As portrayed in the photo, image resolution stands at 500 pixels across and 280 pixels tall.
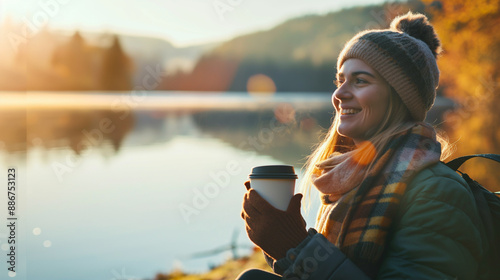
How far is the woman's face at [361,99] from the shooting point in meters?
1.96

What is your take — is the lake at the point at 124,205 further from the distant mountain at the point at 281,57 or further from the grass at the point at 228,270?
the distant mountain at the point at 281,57

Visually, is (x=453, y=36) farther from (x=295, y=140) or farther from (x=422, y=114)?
(x=422, y=114)

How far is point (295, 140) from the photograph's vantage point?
72.4 ft

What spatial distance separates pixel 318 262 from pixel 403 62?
95cm

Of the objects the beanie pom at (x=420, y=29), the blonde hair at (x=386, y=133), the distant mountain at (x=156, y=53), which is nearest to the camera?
the blonde hair at (x=386, y=133)

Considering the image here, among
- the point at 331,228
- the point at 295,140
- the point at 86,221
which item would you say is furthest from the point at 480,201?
the point at 295,140

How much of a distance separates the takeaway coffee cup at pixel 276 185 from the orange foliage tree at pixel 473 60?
8421 mm

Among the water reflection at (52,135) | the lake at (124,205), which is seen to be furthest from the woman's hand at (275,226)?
the water reflection at (52,135)

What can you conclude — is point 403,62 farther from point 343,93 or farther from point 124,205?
point 124,205

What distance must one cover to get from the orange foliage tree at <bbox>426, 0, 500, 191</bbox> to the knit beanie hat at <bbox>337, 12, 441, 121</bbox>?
7.94 meters

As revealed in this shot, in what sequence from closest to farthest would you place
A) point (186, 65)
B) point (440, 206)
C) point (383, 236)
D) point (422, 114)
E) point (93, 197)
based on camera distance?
point (440, 206), point (383, 236), point (422, 114), point (93, 197), point (186, 65)

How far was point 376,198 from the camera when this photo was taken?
65.9 inches

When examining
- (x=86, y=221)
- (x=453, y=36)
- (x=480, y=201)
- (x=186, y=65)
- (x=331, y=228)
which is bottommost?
(x=86, y=221)

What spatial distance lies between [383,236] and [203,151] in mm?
16219
